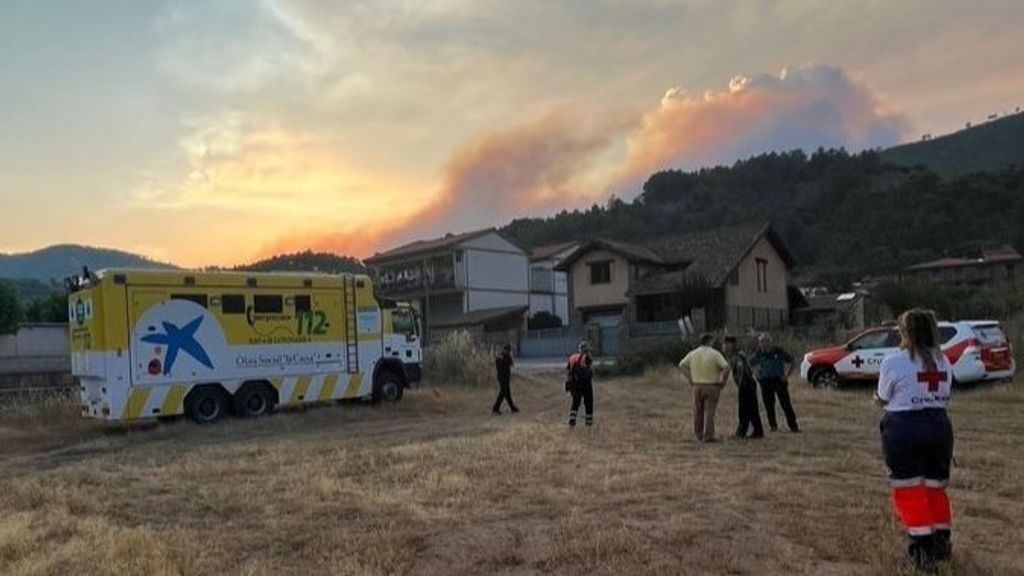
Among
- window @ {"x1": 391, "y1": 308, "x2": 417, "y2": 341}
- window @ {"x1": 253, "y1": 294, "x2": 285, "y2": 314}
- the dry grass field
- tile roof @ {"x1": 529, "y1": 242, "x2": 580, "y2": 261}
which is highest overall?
tile roof @ {"x1": 529, "y1": 242, "x2": 580, "y2": 261}

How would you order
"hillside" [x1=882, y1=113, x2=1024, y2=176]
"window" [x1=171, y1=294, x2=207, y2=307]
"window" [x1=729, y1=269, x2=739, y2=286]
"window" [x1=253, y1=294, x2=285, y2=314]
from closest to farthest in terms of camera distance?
1. "window" [x1=171, y1=294, x2=207, y2=307]
2. "window" [x1=253, y1=294, x2=285, y2=314]
3. "window" [x1=729, y1=269, x2=739, y2=286]
4. "hillside" [x1=882, y1=113, x2=1024, y2=176]

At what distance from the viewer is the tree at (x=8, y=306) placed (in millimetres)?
46031

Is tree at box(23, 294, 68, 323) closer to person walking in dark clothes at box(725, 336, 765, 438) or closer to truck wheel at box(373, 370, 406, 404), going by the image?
truck wheel at box(373, 370, 406, 404)

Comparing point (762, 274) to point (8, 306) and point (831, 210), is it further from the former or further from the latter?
point (831, 210)

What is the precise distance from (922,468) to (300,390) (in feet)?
53.9

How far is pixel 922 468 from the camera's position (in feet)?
20.9

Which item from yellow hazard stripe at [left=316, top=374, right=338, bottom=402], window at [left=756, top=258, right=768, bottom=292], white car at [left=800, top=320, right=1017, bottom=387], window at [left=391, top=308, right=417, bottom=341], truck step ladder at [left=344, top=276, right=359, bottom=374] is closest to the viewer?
white car at [left=800, top=320, right=1017, bottom=387]

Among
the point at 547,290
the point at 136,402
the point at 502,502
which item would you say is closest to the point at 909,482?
the point at 502,502

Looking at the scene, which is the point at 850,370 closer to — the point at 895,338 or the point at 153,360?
the point at 895,338

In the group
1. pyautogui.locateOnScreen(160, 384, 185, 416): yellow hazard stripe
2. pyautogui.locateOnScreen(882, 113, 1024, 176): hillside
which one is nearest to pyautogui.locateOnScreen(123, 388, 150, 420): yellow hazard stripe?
pyautogui.locateOnScreen(160, 384, 185, 416): yellow hazard stripe

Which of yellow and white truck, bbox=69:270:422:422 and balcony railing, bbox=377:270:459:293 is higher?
balcony railing, bbox=377:270:459:293

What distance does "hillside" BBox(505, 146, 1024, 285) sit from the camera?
78812mm

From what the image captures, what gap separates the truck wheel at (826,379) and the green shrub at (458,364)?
9799 millimetres

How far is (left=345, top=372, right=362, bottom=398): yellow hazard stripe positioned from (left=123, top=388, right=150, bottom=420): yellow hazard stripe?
4591mm
